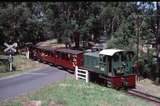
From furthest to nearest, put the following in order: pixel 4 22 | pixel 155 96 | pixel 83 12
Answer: pixel 83 12 → pixel 4 22 → pixel 155 96

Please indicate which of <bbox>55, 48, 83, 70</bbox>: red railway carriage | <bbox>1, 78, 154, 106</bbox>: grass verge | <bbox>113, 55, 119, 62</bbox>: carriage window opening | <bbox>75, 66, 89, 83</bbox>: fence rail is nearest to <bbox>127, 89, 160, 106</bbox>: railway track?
<bbox>1, 78, 154, 106</bbox>: grass verge

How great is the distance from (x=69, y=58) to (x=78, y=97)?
14.4 meters

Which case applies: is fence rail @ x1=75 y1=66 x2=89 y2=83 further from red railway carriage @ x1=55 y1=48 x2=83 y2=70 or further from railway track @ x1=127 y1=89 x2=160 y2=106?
railway track @ x1=127 y1=89 x2=160 y2=106

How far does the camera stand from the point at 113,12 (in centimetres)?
6806

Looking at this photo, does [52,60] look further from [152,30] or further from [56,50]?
[152,30]

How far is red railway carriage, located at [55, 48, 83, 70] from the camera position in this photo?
35.1 m

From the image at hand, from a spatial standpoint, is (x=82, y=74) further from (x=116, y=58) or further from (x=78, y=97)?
(x=78, y=97)

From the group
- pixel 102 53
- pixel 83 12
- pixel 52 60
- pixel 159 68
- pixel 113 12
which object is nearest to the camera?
pixel 102 53

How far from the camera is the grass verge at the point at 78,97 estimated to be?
21.1 meters

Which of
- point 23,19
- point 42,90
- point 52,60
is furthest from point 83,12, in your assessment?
point 42,90

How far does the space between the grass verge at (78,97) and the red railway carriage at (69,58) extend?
8.38 metres

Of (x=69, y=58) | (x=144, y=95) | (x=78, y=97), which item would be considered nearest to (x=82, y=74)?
(x=69, y=58)

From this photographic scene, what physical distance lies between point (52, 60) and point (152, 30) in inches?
491

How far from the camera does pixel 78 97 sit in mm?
22609
